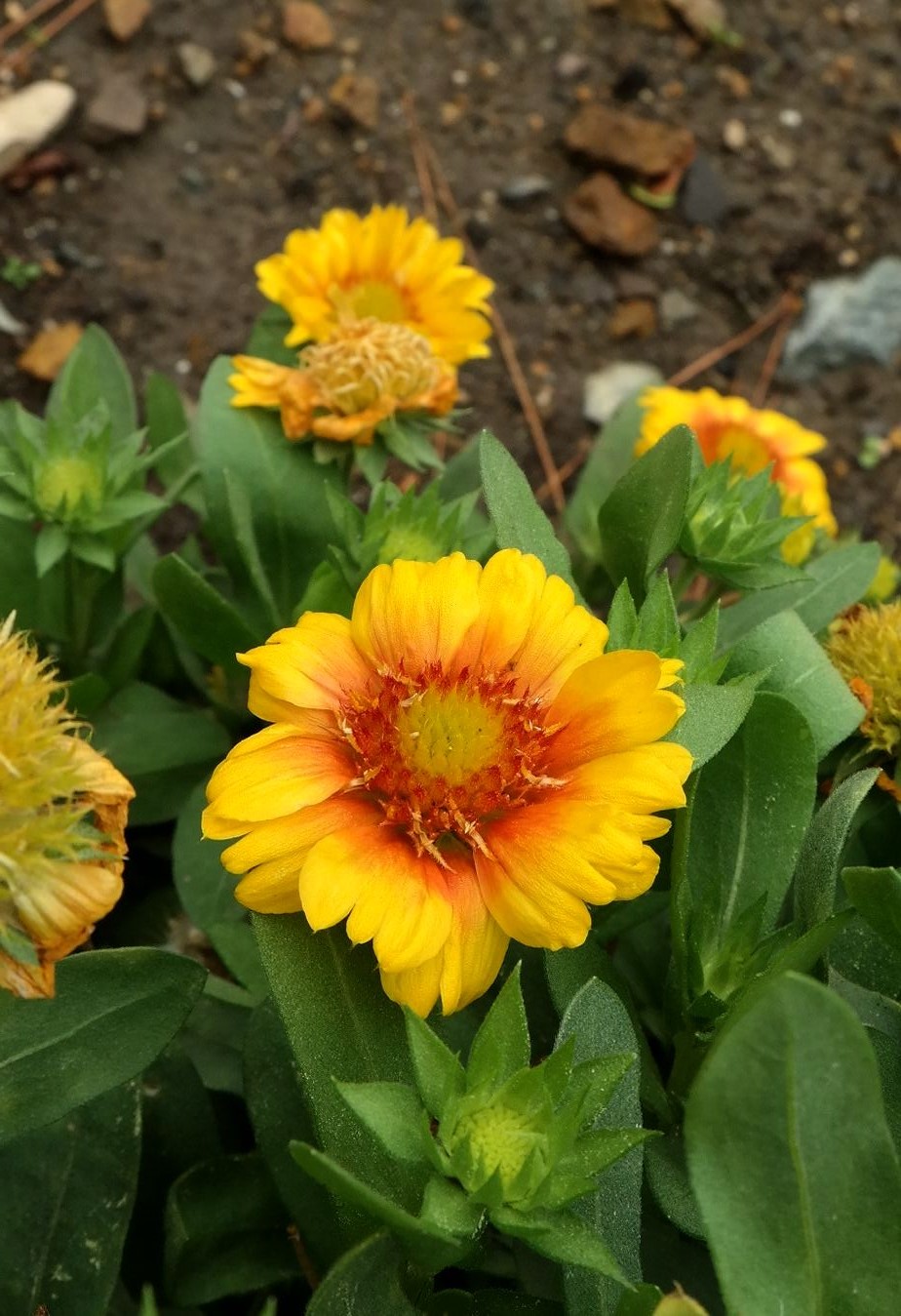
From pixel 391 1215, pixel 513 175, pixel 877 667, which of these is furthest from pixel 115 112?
pixel 391 1215

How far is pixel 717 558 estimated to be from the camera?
1.40m

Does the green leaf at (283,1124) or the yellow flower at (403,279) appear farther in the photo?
the yellow flower at (403,279)

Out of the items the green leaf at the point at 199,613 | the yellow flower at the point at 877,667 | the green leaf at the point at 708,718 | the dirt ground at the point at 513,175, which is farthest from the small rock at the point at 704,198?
the green leaf at the point at 708,718

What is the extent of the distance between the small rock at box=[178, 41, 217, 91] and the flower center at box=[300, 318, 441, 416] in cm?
132

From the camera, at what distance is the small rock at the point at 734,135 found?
2852mm

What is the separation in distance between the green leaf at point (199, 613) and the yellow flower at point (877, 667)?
0.65 meters

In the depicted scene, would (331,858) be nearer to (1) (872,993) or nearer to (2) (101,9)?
(1) (872,993)

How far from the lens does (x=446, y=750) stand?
3.43 ft

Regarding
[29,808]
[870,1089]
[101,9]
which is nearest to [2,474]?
[29,808]

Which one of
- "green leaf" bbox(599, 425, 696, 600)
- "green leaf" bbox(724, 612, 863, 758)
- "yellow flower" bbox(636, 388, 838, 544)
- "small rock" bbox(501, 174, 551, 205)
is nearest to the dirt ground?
"small rock" bbox(501, 174, 551, 205)

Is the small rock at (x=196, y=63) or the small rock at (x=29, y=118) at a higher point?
the small rock at (x=29, y=118)

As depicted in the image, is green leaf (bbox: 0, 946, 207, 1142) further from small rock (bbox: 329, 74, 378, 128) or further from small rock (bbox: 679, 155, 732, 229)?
small rock (bbox: 679, 155, 732, 229)

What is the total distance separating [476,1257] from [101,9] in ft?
7.94

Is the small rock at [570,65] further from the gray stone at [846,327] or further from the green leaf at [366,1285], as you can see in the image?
the green leaf at [366,1285]
